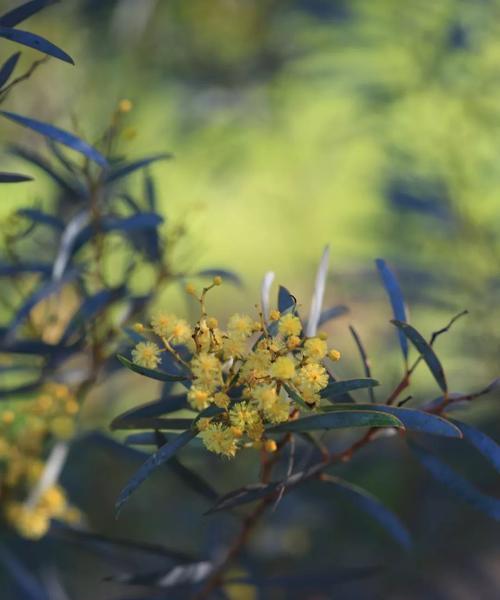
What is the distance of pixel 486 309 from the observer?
5.29ft

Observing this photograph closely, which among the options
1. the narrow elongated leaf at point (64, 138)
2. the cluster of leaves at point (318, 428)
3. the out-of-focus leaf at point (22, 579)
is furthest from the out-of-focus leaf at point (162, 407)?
the out-of-focus leaf at point (22, 579)

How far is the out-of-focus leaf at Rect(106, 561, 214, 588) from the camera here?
84 cm

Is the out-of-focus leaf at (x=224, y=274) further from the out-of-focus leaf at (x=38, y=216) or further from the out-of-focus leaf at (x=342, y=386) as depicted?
the out-of-focus leaf at (x=342, y=386)

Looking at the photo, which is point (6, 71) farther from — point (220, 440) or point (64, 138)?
point (220, 440)

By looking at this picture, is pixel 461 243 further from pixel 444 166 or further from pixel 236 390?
pixel 236 390

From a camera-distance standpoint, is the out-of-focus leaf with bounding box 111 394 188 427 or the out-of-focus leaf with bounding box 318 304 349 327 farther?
the out-of-focus leaf with bounding box 318 304 349 327

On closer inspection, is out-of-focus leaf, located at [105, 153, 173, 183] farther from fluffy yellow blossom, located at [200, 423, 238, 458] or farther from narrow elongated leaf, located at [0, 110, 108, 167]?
fluffy yellow blossom, located at [200, 423, 238, 458]

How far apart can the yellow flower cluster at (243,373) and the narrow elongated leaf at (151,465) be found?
0.07 feet

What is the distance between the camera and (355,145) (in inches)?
97.2

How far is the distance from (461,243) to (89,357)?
93 cm

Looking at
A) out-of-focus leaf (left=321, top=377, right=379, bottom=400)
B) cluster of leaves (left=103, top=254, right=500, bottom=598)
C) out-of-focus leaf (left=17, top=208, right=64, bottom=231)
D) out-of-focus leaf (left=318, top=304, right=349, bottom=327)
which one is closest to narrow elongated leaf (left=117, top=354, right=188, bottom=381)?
cluster of leaves (left=103, top=254, right=500, bottom=598)

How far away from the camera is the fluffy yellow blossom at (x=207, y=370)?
60 centimetres

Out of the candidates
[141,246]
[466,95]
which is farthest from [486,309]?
[141,246]

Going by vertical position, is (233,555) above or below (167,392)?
below
